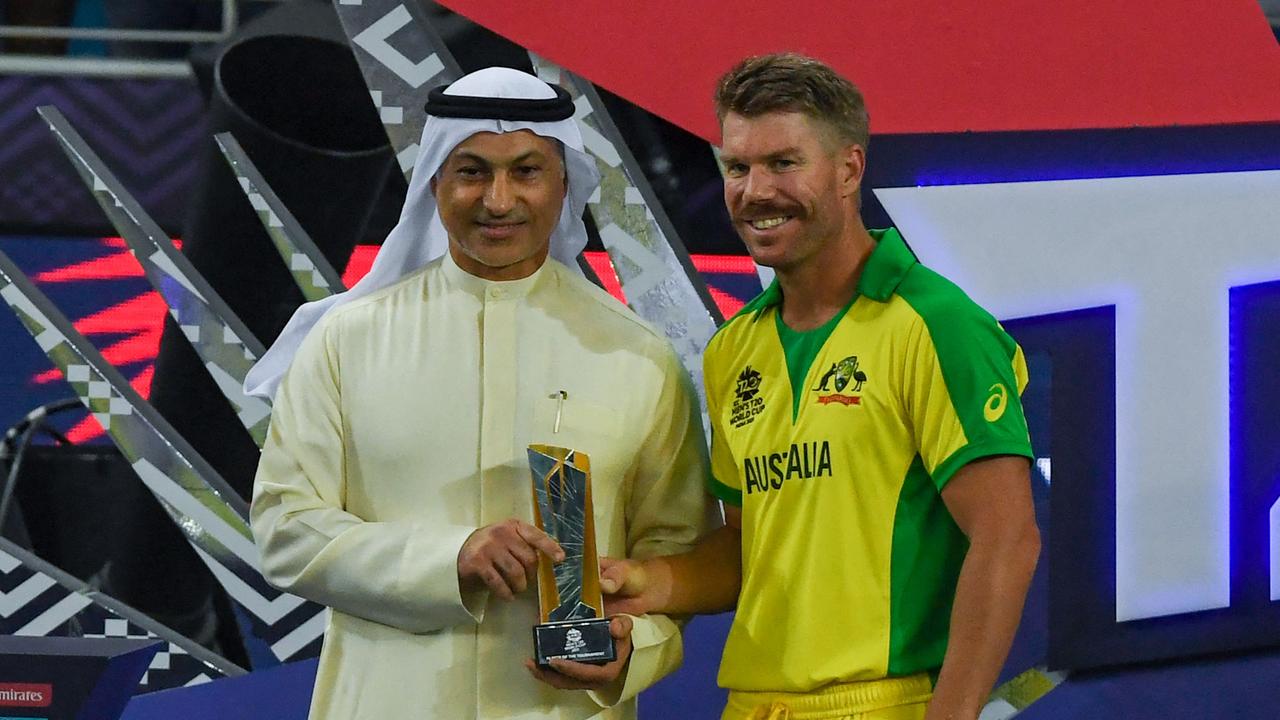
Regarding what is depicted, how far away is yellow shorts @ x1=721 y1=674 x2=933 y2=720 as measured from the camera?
66.5 inches

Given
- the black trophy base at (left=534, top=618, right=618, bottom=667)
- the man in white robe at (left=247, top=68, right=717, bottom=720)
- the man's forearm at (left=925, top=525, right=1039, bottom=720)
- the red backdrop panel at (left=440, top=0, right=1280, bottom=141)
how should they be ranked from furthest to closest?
the red backdrop panel at (left=440, top=0, right=1280, bottom=141)
the man in white robe at (left=247, top=68, right=717, bottom=720)
the black trophy base at (left=534, top=618, right=618, bottom=667)
the man's forearm at (left=925, top=525, right=1039, bottom=720)

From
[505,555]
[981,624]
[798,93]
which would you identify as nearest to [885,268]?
[798,93]

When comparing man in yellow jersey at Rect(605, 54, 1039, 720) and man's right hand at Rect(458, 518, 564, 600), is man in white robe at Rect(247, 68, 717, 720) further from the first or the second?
man in yellow jersey at Rect(605, 54, 1039, 720)

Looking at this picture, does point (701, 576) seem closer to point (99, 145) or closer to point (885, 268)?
point (885, 268)

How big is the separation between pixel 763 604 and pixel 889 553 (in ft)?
0.58

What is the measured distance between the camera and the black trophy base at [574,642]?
1708 millimetres

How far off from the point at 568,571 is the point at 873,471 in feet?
1.27

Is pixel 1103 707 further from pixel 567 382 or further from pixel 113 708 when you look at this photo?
pixel 113 708

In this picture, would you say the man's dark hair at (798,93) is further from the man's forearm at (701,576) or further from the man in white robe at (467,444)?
the man's forearm at (701,576)

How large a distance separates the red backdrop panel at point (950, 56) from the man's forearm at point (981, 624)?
1.49 metres

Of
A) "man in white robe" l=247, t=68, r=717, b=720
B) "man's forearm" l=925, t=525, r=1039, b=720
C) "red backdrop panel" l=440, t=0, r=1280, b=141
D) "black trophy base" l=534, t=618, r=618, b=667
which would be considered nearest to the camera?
A: "man's forearm" l=925, t=525, r=1039, b=720

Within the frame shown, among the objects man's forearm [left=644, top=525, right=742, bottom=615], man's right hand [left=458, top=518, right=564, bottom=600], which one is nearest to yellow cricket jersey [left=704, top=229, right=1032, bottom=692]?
man's forearm [left=644, top=525, right=742, bottom=615]

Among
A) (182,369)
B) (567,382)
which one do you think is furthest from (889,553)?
(182,369)

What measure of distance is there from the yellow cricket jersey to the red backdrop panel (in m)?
1.24
